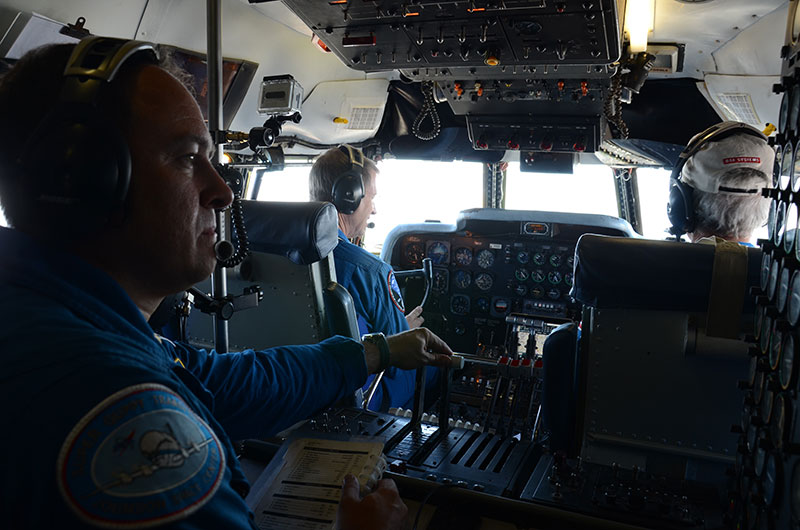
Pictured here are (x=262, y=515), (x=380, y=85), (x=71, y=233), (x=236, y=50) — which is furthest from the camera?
(x=380, y=85)

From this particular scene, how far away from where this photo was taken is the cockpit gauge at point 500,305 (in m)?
4.18

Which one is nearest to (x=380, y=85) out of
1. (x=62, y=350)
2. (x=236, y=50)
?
(x=236, y=50)

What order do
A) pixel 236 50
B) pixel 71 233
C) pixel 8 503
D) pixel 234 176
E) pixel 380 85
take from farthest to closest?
pixel 380 85
pixel 236 50
pixel 234 176
pixel 71 233
pixel 8 503

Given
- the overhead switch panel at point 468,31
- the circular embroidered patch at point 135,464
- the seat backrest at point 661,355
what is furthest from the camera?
the overhead switch panel at point 468,31

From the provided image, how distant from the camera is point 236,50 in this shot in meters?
3.85

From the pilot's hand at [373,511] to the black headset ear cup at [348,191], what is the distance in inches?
69.1

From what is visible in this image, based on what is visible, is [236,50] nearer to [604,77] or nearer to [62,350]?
[604,77]

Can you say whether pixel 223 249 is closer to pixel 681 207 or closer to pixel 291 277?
pixel 291 277

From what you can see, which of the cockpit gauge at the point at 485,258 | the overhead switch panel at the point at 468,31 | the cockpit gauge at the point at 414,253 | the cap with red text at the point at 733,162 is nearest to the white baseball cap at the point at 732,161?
the cap with red text at the point at 733,162

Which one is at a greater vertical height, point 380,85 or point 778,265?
point 380,85

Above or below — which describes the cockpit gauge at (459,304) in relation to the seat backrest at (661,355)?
below

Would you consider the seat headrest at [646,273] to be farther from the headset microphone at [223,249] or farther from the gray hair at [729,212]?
the headset microphone at [223,249]

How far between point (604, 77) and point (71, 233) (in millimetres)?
2639

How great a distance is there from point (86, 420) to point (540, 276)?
3.74m
